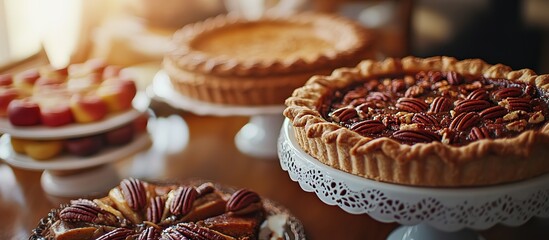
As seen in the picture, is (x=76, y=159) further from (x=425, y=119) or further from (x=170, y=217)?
(x=425, y=119)

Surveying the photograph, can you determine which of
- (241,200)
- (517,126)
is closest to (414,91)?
(517,126)

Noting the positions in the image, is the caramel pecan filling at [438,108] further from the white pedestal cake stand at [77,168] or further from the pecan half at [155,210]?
the white pedestal cake stand at [77,168]

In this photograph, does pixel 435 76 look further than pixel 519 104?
Yes

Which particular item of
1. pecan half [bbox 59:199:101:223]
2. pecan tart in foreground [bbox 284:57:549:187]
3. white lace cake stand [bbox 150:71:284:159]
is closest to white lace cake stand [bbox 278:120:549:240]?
pecan tart in foreground [bbox 284:57:549:187]

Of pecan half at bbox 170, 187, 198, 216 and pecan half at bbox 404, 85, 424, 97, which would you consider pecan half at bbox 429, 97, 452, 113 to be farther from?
pecan half at bbox 170, 187, 198, 216

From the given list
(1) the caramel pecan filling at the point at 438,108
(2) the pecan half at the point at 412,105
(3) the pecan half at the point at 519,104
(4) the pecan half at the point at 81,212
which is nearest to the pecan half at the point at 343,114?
(1) the caramel pecan filling at the point at 438,108
